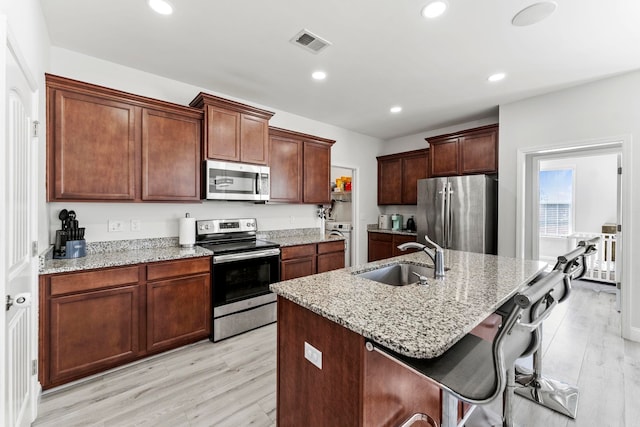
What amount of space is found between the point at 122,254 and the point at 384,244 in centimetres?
399

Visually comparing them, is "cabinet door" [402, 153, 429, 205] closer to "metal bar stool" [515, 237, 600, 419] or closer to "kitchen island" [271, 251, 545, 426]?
"metal bar stool" [515, 237, 600, 419]

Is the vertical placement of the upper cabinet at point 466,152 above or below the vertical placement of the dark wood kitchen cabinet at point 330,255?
above

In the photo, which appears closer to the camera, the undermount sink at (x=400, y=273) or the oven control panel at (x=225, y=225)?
the undermount sink at (x=400, y=273)

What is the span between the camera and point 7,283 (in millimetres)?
1222

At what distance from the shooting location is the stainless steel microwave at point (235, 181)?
2.95 meters

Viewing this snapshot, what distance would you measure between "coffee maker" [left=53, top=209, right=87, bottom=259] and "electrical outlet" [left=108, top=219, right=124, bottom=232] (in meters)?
0.30

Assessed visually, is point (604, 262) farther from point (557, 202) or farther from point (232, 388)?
point (232, 388)

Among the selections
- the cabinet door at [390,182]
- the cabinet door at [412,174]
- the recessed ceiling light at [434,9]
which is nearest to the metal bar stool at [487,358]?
the recessed ceiling light at [434,9]

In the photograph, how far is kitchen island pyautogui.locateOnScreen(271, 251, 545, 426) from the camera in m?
1.05

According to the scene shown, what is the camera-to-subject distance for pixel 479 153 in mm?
4066

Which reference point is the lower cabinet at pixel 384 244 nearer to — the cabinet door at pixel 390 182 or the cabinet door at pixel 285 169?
the cabinet door at pixel 390 182

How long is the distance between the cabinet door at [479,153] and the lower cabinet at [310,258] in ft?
7.33

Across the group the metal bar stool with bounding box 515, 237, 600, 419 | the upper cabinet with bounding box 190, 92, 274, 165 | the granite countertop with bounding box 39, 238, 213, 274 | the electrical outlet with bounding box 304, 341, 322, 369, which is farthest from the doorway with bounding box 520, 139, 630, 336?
the granite countertop with bounding box 39, 238, 213, 274

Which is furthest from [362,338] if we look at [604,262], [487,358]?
[604,262]
